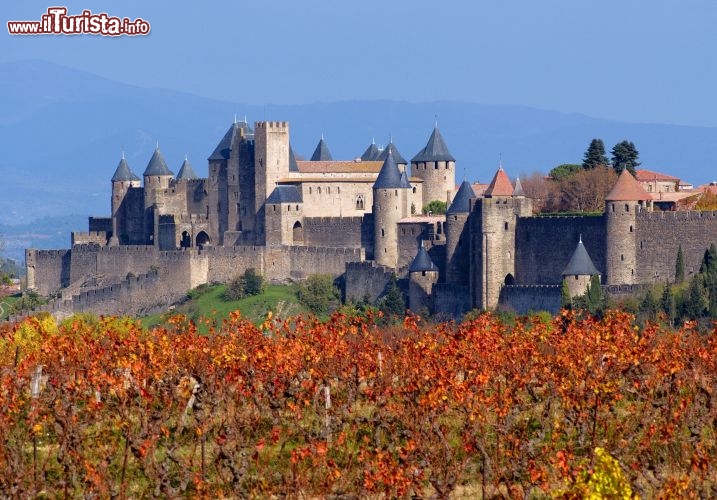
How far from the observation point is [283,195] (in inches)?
2306

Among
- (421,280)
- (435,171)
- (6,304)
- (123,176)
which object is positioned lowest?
(6,304)

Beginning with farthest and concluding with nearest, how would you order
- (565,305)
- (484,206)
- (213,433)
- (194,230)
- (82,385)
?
(194,230) → (484,206) → (565,305) → (82,385) → (213,433)

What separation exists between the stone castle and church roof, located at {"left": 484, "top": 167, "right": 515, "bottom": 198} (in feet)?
0.22

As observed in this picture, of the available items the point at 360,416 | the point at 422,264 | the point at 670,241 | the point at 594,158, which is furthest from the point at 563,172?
the point at 360,416

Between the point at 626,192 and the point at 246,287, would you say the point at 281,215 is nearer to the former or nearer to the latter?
the point at 246,287

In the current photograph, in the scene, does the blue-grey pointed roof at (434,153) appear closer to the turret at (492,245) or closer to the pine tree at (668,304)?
the turret at (492,245)

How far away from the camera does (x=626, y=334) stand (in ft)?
100

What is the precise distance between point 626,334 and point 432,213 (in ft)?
91.3

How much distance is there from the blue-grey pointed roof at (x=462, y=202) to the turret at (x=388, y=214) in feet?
11.6

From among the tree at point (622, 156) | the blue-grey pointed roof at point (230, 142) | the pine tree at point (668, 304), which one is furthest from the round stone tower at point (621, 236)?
the blue-grey pointed roof at point (230, 142)

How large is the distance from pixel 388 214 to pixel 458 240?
423 cm

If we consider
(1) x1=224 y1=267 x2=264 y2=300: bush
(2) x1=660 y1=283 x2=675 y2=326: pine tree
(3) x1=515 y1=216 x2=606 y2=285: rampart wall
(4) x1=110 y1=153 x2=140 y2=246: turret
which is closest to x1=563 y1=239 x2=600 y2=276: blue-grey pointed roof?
(3) x1=515 y1=216 x2=606 y2=285: rampart wall

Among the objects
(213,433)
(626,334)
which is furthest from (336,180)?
(213,433)

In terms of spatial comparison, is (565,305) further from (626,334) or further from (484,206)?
(626,334)
